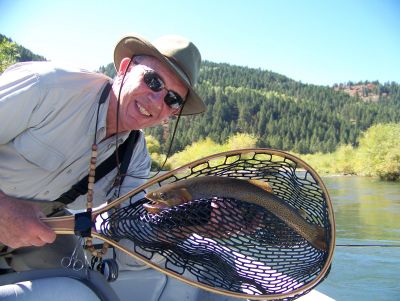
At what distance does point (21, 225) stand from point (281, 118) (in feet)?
301

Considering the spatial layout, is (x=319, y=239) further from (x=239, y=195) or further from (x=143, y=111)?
(x=143, y=111)

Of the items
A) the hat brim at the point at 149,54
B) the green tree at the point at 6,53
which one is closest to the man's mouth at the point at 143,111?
the hat brim at the point at 149,54

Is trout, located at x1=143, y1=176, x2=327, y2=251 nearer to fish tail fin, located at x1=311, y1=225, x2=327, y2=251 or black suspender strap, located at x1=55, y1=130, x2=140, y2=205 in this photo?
fish tail fin, located at x1=311, y1=225, x2=327, y2=251

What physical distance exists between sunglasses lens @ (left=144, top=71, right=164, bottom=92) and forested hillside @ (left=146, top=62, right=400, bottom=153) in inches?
2724

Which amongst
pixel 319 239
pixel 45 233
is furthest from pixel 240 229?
pixel 45 233

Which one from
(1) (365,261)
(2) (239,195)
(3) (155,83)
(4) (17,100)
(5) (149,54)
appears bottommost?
(1) (365,261)

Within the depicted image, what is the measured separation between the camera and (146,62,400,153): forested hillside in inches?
3155

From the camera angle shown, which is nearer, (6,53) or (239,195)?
(239,195)

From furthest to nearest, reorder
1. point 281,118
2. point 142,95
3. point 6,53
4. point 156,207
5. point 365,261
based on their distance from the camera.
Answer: point 281,118 → point 6,53 → point 365,261 → point 142,95 → point 156,207

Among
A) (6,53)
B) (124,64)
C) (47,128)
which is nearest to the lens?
(47,128)

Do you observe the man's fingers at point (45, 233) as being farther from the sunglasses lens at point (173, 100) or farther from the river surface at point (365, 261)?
the river surface at point (365, 261)

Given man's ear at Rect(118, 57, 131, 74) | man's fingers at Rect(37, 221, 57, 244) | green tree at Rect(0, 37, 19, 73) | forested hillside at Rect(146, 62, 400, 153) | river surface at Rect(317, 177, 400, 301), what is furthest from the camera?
forested hillside at Rect(146, 62, 400, 153)

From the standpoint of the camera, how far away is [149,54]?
6.40 ft

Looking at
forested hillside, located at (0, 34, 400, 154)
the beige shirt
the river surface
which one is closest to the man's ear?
the beige shirt
